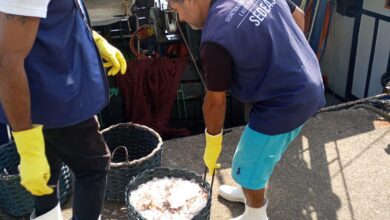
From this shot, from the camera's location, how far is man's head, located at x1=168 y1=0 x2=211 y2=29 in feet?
6.45

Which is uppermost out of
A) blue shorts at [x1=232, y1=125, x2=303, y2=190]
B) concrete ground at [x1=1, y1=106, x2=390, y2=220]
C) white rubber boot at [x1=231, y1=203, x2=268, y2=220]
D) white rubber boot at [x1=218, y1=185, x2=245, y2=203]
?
blue shorts at [x1=232, y1=125, x2=303, y2=190]

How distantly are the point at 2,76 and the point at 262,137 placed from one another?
4.37 feet

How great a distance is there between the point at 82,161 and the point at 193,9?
94cm

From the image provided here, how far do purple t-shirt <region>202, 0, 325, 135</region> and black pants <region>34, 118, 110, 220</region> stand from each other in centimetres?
70

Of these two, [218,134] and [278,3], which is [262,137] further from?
[278,3]

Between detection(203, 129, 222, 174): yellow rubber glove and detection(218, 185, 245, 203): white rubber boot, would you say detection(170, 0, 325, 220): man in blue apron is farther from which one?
detection(218, 185, 245, 203): white rubber boot

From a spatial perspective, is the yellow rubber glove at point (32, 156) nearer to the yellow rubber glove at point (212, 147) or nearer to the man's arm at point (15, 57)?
the man's arm at point (15, 57)

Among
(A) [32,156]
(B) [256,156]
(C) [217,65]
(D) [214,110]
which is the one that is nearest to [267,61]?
(C) [217,65]

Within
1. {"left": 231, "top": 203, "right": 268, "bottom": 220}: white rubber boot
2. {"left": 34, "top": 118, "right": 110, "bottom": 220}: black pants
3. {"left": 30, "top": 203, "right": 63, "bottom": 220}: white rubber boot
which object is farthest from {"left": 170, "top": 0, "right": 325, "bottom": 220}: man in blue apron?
{"left": 30, "top": 203, "right": 63, "bottom": 220}: white rubber boot

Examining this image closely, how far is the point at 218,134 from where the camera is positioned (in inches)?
89.7

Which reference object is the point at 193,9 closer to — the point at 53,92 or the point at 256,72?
the point at 256,72

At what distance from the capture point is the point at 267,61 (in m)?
1.97

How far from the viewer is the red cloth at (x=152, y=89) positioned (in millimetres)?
4598

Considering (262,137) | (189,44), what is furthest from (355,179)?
(189,44)
